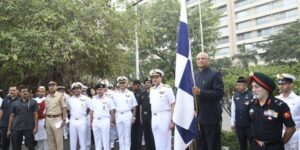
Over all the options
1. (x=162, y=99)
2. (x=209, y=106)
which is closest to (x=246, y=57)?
(x=162, y=99)

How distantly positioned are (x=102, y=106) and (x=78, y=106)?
58 cm

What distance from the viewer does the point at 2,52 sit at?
12422 mm

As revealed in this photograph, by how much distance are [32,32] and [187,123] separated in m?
8.32

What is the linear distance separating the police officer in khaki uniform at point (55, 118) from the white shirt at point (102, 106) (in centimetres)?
66

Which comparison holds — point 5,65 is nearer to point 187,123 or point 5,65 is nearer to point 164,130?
point 164,130

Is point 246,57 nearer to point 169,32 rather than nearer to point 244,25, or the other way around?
point 244,25

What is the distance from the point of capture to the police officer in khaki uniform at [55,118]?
8641 millimetres

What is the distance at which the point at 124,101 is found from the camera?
8.82m

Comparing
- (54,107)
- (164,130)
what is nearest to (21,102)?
(54,107)

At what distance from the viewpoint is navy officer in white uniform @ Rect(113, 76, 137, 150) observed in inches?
347

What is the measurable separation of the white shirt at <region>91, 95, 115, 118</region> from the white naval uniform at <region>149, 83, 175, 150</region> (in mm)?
1490

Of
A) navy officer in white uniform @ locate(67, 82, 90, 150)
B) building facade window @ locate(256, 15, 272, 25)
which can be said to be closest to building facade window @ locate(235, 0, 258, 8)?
Result: building facade window @ locate(256, 15, 272, 25)

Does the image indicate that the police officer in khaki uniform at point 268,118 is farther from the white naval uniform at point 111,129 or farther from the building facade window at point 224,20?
the building facade window at point 224,20

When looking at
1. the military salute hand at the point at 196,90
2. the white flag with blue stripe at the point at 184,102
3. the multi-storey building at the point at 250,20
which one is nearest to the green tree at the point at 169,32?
the white flag with blue stripe at the point at 184,102
